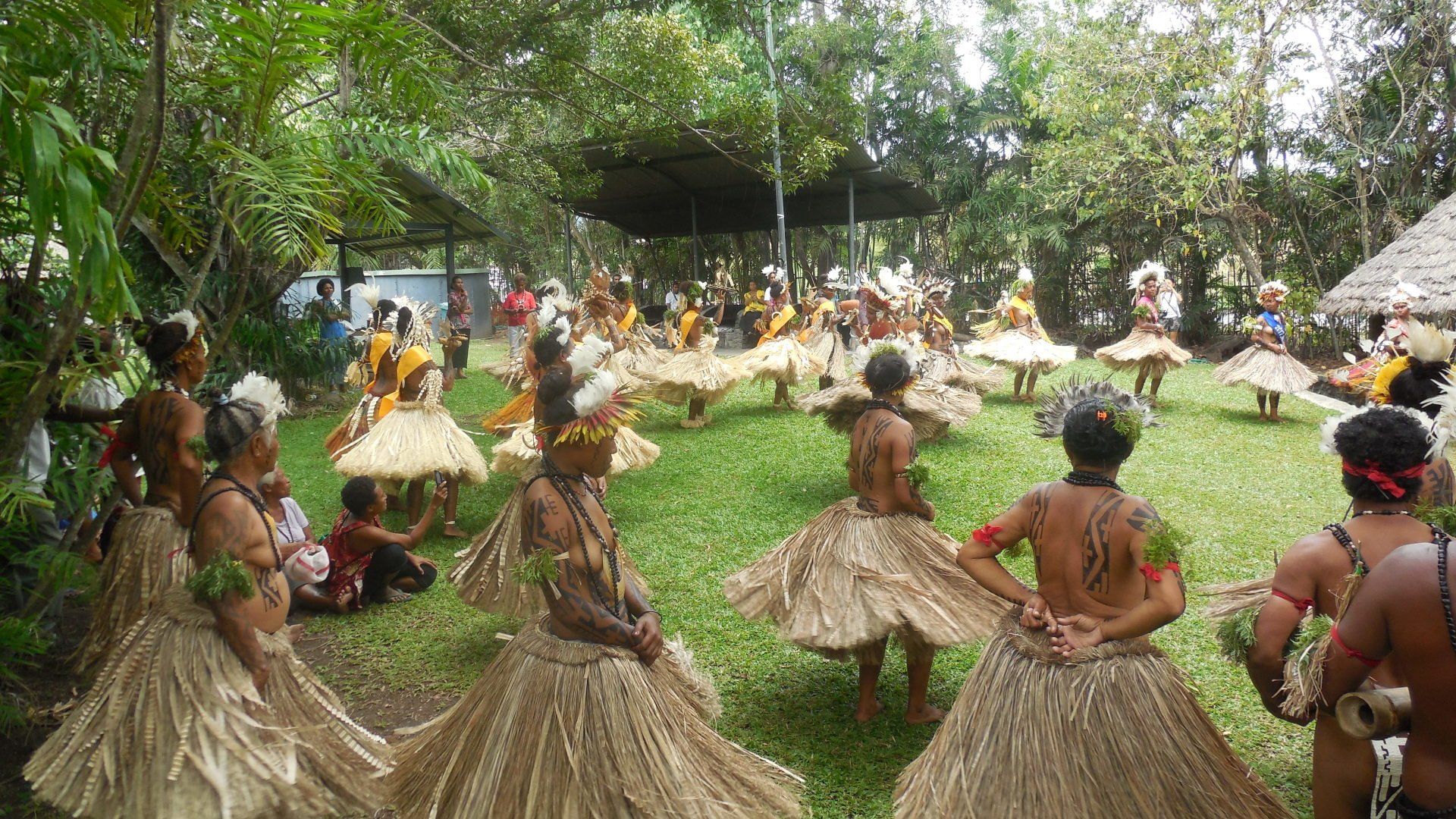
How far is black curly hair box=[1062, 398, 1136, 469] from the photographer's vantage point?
2678 millimetres

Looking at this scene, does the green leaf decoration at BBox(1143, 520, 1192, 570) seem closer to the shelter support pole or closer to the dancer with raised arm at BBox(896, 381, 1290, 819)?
the dancer with raised arm at BBox(896, 381, 1290, 819)

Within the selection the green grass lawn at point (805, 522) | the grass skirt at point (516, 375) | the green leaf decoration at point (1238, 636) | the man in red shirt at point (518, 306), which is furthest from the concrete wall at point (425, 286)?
the green leaf decoration at point (1238, 636)

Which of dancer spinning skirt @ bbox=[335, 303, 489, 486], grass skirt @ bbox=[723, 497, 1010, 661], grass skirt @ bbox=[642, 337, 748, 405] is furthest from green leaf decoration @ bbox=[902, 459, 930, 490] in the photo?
grass skirt @ bbox=[642, 337, 748, 405]

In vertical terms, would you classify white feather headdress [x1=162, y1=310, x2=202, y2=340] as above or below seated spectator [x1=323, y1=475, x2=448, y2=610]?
above

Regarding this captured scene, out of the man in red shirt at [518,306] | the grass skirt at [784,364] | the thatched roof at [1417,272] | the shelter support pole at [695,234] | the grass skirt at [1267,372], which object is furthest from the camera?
the shelter support pole at [695,234]

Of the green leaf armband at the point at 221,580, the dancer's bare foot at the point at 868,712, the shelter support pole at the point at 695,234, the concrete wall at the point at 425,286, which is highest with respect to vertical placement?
the shelter support pole at the point at 695,234

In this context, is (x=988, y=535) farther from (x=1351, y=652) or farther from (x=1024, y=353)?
(x=1024, y=353)

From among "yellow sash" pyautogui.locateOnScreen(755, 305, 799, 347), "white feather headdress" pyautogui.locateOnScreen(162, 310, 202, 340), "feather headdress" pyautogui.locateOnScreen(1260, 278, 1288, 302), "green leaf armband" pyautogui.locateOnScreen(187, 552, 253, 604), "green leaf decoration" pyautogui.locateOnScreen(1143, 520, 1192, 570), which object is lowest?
"green leaf armband" pyautogui.locateOnScreen(187, 552, 253, 604)

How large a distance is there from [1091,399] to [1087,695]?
0.88 m

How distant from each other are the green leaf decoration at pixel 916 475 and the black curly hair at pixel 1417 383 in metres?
1.85

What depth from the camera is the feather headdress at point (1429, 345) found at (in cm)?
361

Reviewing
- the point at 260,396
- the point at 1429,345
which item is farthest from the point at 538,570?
the point at 1429,345

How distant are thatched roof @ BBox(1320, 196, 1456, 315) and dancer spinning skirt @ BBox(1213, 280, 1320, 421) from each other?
174 cm

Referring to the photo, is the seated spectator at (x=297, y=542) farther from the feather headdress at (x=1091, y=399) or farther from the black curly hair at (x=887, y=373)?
the feather headdress at (x=1091, y=399)
